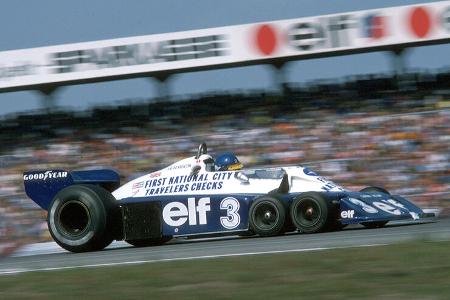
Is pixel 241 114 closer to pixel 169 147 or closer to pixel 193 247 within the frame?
pixel 169 147

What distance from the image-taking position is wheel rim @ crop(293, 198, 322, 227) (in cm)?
1227

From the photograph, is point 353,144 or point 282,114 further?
point 282,114

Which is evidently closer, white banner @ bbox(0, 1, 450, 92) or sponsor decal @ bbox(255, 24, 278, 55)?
white banner @ bbox(0, 1, 450, 92)

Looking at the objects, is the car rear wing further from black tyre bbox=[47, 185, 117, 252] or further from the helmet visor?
the helmet visor

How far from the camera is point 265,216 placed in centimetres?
1253

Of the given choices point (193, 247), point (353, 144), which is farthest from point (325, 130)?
point (193, 247)

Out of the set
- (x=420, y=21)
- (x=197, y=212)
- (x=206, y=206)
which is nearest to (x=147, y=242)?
(x=197, y=212)

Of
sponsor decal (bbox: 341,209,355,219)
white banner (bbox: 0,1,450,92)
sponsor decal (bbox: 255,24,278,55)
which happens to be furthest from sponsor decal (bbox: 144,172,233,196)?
sponsor decal (bbox: 255,24,278,55)

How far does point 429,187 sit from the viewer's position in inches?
695

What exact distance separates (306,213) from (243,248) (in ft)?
Answer: 6.28

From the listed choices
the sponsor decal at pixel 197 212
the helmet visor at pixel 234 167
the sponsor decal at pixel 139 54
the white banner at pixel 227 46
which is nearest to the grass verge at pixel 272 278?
the sponsor decal at pixel 197 212

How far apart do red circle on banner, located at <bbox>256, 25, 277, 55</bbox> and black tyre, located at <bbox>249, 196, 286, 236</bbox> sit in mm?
10515

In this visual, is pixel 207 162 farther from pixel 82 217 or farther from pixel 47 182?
pixel 47 182

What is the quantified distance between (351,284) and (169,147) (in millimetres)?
13463
